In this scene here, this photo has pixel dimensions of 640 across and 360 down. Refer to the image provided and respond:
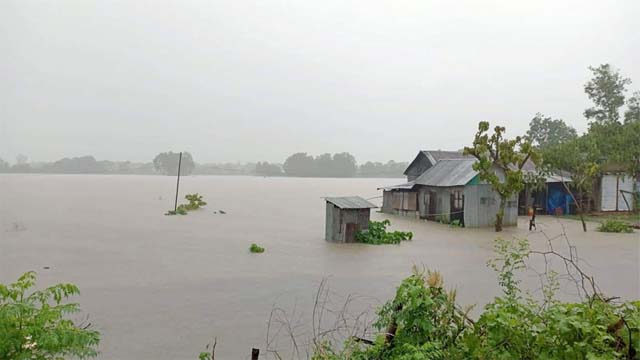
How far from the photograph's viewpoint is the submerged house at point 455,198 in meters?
18.3

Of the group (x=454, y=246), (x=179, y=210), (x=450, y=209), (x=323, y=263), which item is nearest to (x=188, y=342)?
(x=323, y=263)

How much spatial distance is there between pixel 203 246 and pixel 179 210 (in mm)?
11617

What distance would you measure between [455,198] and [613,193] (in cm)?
973

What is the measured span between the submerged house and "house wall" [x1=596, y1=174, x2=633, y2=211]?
24.0ft

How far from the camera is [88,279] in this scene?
351 inches

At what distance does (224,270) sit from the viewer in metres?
9.91

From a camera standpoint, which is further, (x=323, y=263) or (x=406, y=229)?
(x=406, y=229)

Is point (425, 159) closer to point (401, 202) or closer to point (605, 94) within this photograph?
point (401, 202)

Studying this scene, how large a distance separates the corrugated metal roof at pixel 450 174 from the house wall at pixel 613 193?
25.0 ft

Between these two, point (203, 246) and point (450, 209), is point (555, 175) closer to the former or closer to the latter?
point (450, 209)

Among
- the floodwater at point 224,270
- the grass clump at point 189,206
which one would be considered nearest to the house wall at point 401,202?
the floodwater at point 224,270

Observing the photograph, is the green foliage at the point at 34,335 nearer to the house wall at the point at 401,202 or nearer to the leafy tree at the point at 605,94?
the house wall at the point at 401,202

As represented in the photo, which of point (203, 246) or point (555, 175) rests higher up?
point (555, 175)

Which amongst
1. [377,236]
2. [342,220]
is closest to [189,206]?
[342,220]
